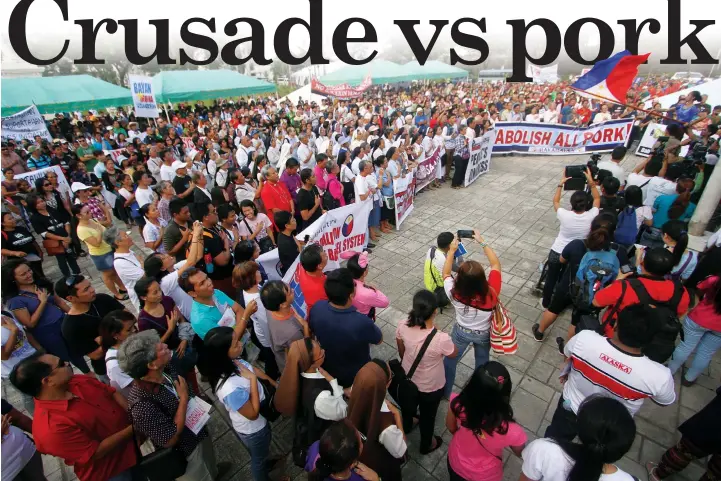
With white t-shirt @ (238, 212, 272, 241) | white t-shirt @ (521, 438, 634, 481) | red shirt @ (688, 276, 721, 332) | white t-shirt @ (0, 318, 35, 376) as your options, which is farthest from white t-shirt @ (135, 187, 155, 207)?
red shirt @ (688, 276, 721, 332)

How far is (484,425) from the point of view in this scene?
81.4 inches

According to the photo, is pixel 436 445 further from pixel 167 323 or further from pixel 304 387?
pixel 167 323

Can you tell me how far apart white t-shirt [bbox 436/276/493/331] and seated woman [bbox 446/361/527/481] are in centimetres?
108

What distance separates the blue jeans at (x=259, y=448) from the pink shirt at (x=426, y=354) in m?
1.22

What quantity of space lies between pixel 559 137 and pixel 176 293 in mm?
13424

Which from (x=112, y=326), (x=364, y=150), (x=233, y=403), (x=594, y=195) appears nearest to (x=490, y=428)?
(x=233, y=403)

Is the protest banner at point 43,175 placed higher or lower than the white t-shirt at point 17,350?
higher

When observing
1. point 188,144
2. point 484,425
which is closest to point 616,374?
point 484,425

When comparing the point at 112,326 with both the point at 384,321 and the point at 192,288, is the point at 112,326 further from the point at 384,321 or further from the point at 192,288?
the point at 384,321

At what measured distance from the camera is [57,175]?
24.3 feet

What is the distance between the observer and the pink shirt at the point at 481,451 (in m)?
2.09

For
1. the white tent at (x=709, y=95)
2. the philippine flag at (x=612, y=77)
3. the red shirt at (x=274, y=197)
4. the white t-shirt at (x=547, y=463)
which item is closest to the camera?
the white t-shirt at (x=547, y=463)

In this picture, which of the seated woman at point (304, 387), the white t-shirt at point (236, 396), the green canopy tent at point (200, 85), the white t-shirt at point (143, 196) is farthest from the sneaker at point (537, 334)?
the green canopy tent at point (200, 85)

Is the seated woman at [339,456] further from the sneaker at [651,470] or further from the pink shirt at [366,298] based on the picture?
the sneaker at [651,470]
